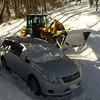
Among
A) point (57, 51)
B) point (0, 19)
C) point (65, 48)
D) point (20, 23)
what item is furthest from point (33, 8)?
point (57, 51)

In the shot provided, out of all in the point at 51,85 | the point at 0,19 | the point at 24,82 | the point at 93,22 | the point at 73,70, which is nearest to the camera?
the point at 51,85

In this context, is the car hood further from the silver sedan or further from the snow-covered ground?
the snow-covered ground

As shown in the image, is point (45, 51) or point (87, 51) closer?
point (45, 51)

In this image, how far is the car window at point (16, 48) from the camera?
961 centimetres

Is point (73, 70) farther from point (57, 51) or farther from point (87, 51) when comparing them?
point (87, 51)

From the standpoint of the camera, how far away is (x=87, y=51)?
1366cm

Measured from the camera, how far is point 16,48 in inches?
392

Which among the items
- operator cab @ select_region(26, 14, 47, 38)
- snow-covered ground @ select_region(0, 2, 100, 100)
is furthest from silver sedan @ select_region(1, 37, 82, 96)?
operator cab @ select_region(26, 14, 47, 38)

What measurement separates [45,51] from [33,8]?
22.4 meters

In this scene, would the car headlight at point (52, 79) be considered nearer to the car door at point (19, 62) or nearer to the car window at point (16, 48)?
the car door at point (19, 62)

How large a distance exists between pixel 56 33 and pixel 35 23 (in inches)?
80.2

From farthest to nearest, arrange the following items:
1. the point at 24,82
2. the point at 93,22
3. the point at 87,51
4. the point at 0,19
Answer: the point at 0,19
the point at 93,22
the point at 87,51
the point at 24,82

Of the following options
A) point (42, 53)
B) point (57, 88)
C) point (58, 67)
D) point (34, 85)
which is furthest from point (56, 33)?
point (57, 88)

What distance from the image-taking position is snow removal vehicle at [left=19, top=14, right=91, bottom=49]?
1327 cm
